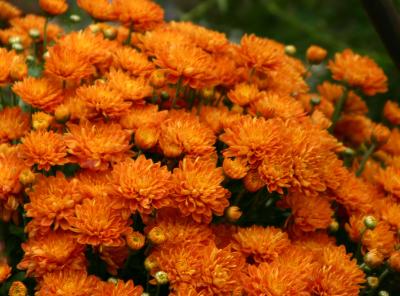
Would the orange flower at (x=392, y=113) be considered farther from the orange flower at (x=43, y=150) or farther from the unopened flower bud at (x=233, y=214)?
the orange flower at (x=43, y=150)

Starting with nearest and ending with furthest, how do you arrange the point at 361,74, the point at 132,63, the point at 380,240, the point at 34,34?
the point at 380,240 < the point at 132,63 < the point at 34,34 < the point at 361,74

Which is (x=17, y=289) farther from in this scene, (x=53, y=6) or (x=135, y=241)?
(x=53, y=6)

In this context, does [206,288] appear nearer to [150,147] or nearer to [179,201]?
[179,201]

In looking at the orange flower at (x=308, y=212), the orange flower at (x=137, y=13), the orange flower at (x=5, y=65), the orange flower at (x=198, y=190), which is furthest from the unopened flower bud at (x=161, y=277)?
the orange flower at (x=137, y=13)

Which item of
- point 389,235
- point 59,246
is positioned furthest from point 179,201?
point 389,235

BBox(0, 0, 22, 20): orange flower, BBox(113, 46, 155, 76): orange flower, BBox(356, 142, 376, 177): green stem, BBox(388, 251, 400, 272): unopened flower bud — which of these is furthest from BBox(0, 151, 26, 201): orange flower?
BBox(356, 142, 376, 177): green stem

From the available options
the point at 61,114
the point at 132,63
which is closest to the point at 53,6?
the point at 132,63
